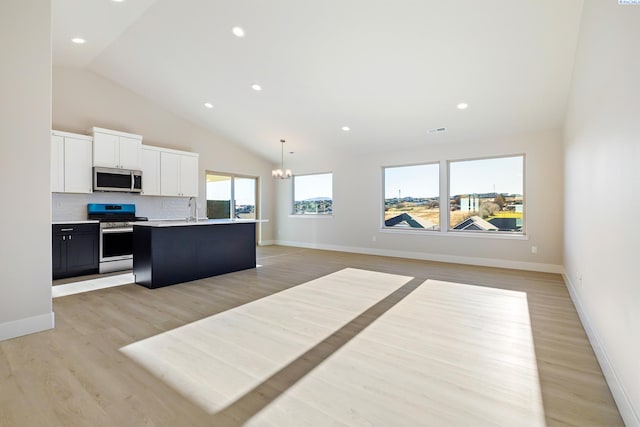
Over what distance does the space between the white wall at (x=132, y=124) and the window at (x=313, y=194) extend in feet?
5.46

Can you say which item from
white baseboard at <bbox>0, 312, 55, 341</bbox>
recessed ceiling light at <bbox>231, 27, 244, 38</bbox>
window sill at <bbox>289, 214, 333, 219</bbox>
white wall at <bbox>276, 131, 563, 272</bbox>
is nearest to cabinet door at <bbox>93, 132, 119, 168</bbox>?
recessed ceiling light at <bbox>231, 27, 244, 38</bbox>

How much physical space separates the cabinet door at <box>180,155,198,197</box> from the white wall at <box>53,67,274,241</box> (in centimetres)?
38

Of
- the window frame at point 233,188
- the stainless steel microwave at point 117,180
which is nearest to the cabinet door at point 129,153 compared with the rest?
the stainless steel microwave at point 117,180

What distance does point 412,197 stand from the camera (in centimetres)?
718

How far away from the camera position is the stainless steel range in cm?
522

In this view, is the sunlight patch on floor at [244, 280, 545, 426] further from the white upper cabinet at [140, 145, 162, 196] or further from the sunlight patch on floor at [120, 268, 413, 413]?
the white upper cabinet at [140, 145, 162, 196]

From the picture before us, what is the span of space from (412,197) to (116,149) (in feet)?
20.4

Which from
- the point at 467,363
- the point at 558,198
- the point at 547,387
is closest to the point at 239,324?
the point at 467,363

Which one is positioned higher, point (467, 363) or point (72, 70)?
point (72, 70)

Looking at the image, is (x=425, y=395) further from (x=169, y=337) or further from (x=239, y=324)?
(x=169, y=337)

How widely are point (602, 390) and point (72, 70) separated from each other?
8.09 meters

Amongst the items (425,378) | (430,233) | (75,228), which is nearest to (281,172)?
(430,233)

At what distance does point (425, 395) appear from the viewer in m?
1.82

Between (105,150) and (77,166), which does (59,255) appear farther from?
(105,150)
